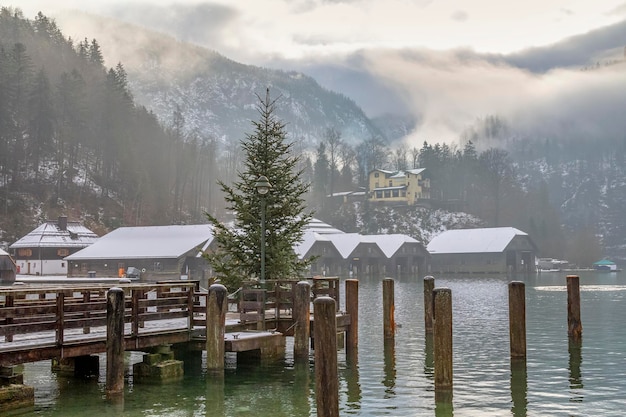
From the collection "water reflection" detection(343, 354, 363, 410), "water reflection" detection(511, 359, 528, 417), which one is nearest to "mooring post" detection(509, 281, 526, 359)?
"water reflection" detection(511, 359, 528, 417)

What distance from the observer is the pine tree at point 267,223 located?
2936 cm

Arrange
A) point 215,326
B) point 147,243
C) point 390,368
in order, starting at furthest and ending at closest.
→ point 147,243 < point 390,368 < point 215,326

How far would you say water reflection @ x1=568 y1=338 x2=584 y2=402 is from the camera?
19.4 m

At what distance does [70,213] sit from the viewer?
118m

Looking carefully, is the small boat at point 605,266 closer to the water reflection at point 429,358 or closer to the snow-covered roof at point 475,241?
the snow-covered roof at point 475,241

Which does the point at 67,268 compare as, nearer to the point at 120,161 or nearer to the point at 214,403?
the point at 120,161

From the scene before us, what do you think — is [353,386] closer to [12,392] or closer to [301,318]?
[301,318]

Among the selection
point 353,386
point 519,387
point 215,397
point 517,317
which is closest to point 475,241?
point 517,317

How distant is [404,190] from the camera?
180250 millimetres

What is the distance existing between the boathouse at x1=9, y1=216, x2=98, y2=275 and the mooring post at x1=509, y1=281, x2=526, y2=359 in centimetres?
8545

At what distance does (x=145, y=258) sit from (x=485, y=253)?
67143 mm

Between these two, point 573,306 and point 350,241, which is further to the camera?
point 350,241

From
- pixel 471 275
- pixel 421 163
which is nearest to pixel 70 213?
pixel 471 275

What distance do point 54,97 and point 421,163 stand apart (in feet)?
332
